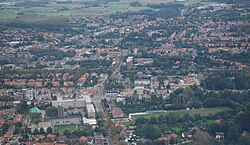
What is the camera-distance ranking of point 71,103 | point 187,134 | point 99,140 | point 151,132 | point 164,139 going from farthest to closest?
1. point 71,103
2. point 187,134
3. point 151,132
4. point 99,140
5. point 164,139

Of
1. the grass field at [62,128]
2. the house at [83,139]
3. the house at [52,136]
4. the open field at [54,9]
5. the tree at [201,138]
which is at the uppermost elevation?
the open field at [54,9]

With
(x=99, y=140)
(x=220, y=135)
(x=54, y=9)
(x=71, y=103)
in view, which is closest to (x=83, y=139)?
(x=99, y=140)

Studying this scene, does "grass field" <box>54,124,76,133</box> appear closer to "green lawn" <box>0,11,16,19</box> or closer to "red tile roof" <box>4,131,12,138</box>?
"red tile roof" <box>4,131,12,138</box>

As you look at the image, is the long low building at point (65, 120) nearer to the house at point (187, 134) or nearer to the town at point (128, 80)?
the town at point (128, 80)

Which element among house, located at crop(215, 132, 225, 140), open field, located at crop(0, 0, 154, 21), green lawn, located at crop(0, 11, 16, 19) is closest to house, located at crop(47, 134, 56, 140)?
house, located at crop(215, 132, 225, 140)

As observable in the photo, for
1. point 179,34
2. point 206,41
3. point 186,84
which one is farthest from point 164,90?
point 179,34

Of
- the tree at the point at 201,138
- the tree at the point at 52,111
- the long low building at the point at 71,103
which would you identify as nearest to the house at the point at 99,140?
the tree at the point at 201,138

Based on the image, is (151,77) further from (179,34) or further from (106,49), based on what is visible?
(179,34)

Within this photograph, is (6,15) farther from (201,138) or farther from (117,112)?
(201,138)
